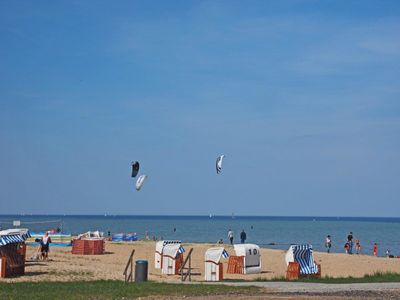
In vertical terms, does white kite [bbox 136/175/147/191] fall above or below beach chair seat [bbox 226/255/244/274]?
above

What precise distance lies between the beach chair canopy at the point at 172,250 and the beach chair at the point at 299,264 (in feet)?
16.7

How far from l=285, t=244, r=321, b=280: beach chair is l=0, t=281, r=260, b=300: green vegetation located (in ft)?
19.7

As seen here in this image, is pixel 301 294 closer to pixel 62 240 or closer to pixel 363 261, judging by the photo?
pixel 363 261

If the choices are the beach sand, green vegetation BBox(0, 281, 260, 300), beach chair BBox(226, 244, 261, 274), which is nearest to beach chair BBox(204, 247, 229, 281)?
the beach sand

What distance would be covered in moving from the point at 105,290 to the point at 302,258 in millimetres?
10256

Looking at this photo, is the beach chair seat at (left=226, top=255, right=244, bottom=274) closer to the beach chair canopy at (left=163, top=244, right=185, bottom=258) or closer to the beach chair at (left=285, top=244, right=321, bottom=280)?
the beach chair canopy at (left=163, top=244, right=185, bottom=258)

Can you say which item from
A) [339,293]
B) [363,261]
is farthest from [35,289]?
[363,261]

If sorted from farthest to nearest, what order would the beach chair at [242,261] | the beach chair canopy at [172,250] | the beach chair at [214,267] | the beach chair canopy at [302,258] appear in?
the beach chair at [242,261] → the beach chair canopy at [172,250] → the beach chair canopy at [302,258] → the beach chair at [214,267]

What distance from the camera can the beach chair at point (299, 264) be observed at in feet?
86.3

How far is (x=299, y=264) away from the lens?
2653cm

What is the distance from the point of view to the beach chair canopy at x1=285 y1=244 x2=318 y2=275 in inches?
1052

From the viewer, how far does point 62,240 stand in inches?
2410

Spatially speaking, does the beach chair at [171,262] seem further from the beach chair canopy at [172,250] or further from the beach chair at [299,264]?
the beach chair at [299,264]

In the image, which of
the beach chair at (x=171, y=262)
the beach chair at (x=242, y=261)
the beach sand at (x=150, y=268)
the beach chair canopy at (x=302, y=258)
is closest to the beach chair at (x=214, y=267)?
the beach sand at (x=150, y=268)
